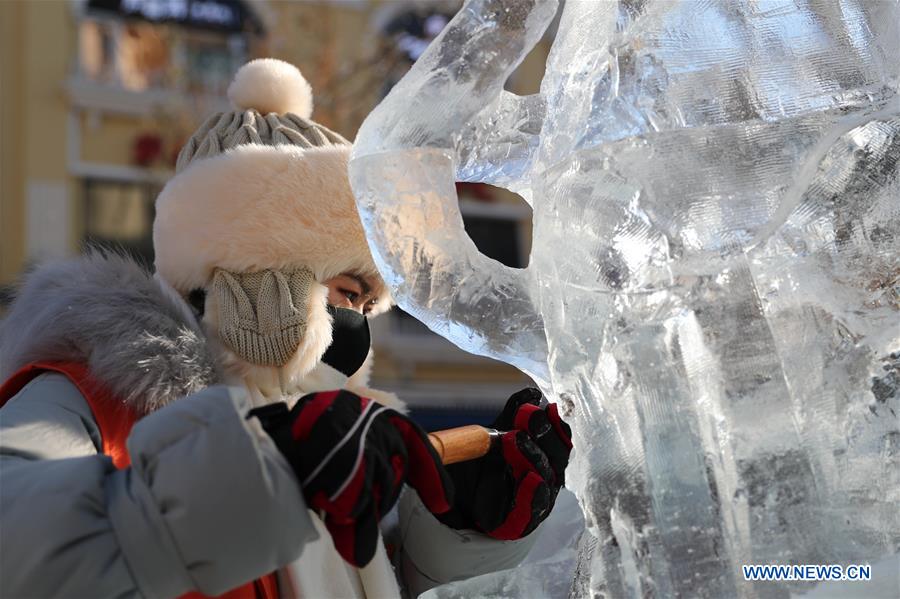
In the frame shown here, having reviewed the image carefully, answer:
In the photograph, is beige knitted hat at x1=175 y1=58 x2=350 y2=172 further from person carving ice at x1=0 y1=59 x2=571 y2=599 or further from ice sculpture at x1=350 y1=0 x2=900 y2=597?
ice sculpture at x1=350 y1=0 x2=900 y2=597

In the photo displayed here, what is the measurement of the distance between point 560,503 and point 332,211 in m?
0.62

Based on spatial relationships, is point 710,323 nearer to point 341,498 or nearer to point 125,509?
point 341,498

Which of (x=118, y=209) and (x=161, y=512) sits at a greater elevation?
(x=161, y=512)

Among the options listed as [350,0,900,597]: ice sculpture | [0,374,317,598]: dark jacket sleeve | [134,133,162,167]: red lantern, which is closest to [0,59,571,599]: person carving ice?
[0,374,317,598]: dark jacket sleeve

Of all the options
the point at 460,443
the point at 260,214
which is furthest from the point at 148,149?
the point at 460,443

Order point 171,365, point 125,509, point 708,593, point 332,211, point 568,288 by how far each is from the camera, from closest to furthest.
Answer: point 125,509, point 708,593, point 568,288, point 171,365, point 332,211

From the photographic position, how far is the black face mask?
5.61 feet

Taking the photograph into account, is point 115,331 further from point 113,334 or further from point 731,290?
point 731,290

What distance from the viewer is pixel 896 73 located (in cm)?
119

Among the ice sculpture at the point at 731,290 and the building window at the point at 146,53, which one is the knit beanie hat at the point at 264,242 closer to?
the ice sculpture at the point at 731,290

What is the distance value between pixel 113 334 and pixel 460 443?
492 mm

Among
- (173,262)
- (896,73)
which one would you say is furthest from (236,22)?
(896,73)

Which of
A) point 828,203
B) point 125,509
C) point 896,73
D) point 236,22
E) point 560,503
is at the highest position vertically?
point 236,22

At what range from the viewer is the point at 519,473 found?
1.45 m
